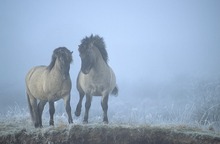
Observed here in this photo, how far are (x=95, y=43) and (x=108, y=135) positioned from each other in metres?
4.51

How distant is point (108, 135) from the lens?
930 cm

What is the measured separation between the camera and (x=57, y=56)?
1147 centimetres

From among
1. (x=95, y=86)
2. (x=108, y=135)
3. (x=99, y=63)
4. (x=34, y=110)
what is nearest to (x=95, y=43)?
(x=99, y=63)

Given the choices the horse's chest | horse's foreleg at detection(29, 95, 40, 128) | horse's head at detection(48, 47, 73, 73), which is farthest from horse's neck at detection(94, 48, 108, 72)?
horse's foreleg at detection(29, 95, 40, 128)

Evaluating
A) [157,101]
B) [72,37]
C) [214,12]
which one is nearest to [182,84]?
[157,101]

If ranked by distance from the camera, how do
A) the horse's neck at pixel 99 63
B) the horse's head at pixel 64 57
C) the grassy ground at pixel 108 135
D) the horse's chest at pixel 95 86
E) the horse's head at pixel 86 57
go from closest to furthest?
the grassy ground at pixel 108 135, the horse's head at pixel 64 57, the horse's head at pixel 86 57, the horse's chest at pixel 95 86, the horse's neck at pixel 99 63

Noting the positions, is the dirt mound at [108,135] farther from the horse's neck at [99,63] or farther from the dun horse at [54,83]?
the horse's neck at [99,63]

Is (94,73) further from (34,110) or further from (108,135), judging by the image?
(108,135)

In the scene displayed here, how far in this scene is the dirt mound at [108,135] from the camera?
9.23m

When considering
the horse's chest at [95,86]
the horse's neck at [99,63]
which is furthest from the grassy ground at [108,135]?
the horse's neck at [99,63]

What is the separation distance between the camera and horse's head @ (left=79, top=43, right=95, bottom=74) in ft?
39.4

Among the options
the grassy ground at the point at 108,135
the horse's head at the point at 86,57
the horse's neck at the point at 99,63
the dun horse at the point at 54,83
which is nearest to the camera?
the grassy ground at the point at 108,135

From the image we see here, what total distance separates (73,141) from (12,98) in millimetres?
23845

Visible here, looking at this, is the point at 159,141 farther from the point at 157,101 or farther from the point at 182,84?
the point at 182,84
